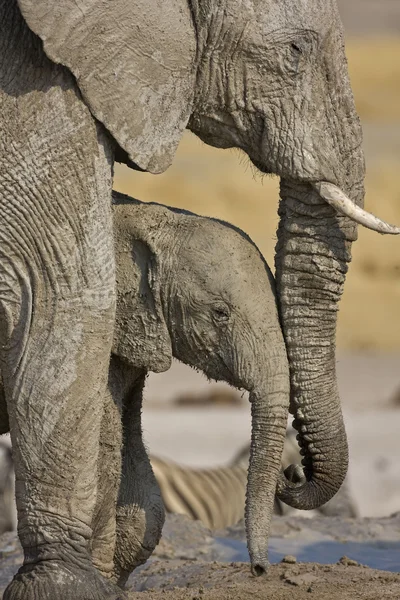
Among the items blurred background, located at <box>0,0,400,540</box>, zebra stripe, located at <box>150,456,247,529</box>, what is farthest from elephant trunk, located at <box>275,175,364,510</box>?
zebra stripe, located at <box>150,456,247,529</box>

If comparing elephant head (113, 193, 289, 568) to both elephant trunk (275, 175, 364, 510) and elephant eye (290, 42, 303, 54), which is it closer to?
elephant trunk (275, 175, 364, 510)

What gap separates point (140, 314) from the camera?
5.78 m

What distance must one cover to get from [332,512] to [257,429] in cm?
509

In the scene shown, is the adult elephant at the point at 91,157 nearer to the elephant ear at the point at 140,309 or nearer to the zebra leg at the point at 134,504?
Answer: the elephant ear at the point at 140,309

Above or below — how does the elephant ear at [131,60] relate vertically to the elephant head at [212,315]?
above

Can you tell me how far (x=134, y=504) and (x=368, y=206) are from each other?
61.1 ft

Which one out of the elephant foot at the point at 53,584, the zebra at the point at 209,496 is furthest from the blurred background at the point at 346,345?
the elephant foot at the point at 53,584

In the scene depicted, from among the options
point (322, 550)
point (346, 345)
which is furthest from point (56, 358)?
point (346, 345)

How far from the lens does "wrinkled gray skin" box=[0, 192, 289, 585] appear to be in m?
5.62

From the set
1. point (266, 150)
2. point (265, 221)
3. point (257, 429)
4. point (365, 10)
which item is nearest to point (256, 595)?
point (257, 429)

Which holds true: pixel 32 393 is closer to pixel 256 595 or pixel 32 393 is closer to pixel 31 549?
pixel 31 549

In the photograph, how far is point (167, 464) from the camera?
36.2ft

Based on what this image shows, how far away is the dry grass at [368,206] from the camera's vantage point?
20.2 meters

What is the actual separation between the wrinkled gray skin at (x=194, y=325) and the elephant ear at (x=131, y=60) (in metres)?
0.46
